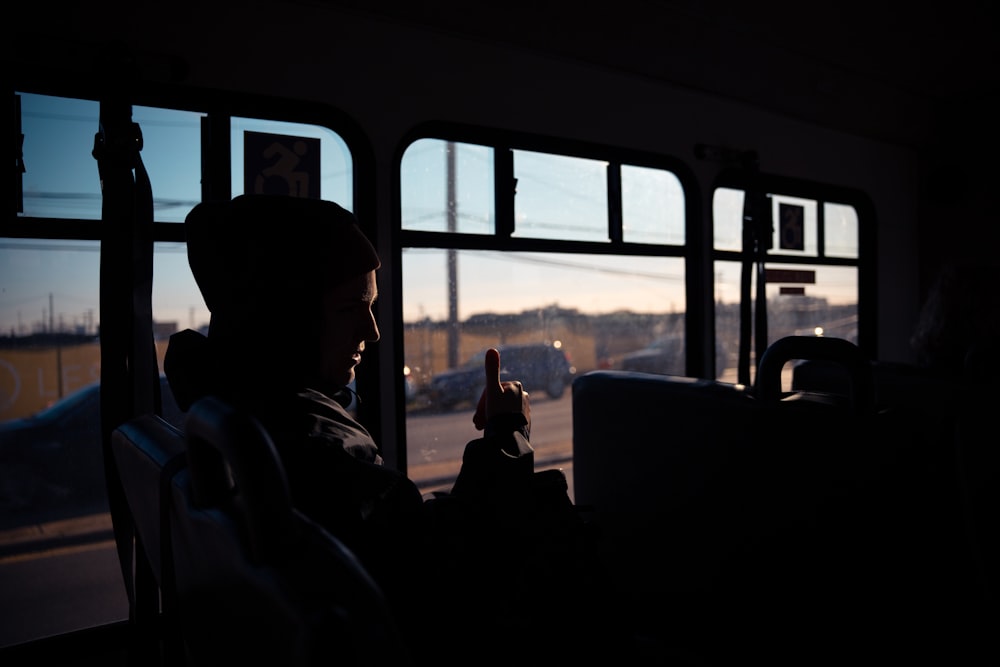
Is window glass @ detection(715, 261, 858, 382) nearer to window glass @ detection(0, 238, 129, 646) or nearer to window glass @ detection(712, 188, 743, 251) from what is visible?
window glass @ detection(712, 188, 743, 251)

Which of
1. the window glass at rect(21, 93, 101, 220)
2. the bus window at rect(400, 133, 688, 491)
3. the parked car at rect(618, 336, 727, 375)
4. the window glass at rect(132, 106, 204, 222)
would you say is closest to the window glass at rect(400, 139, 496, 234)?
the bus window at rect(400, 133, 688, 491)

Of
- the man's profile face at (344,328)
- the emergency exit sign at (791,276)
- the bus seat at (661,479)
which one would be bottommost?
the bus seat at (661,479)

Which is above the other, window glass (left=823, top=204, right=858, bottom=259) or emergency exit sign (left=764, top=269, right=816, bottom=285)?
window glass (left=823, top=204, right=858, bottom=259)

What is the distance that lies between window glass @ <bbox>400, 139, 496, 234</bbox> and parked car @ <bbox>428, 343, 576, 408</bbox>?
0.52 meters

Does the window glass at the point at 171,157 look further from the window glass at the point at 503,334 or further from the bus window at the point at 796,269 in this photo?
the bus window at the point at 796,269

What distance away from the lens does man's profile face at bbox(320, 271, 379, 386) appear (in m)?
1.03

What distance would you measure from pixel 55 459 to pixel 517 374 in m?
1.55

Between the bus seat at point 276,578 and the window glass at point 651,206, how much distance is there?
7.66ft

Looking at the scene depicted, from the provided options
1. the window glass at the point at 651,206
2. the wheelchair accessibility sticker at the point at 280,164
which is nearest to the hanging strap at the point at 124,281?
the wheelchair accessibility sticker at the point at 280,164

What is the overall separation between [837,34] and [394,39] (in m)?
2.26

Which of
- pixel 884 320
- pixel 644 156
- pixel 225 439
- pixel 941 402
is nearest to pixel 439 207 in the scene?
pixel 644 156

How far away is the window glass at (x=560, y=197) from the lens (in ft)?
8.15

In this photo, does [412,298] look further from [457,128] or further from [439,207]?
[457,128]

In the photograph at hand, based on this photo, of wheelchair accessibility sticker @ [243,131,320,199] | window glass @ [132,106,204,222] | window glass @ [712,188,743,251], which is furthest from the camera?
window glass @ [712,188,743,251]
